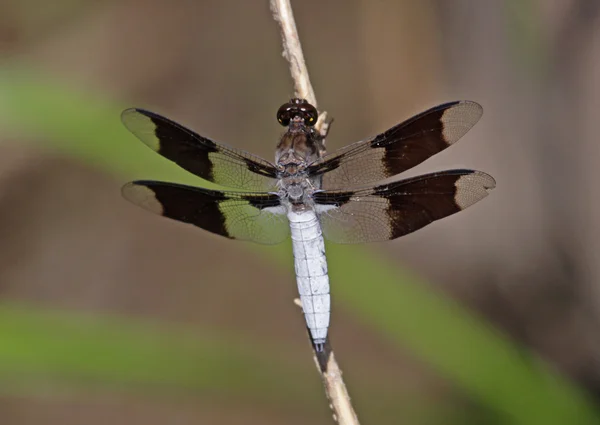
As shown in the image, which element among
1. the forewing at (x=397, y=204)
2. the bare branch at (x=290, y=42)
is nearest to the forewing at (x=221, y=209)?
the forewing at (x=397, y=204)

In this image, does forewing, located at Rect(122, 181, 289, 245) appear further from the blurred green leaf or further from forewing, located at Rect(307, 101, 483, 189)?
the blurred green leaf

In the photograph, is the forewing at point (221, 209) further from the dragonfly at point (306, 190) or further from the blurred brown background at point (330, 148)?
the blurred brown background at point (330, 148)

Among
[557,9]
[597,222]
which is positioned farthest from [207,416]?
[557,9]

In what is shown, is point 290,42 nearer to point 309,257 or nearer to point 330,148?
point 309,257

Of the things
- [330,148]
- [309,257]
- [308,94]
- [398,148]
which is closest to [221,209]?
[309,257]

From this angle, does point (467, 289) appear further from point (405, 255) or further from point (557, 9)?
point (557, 9)
